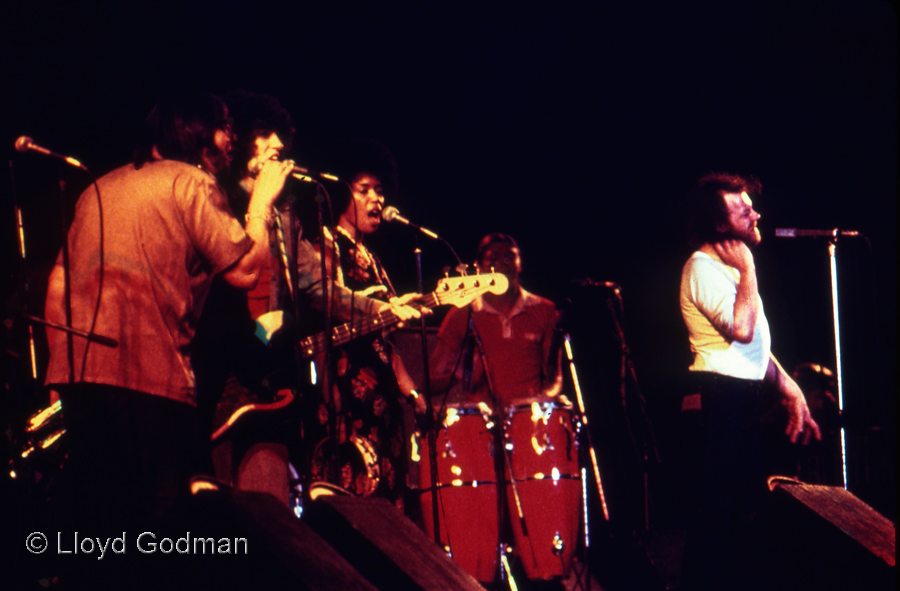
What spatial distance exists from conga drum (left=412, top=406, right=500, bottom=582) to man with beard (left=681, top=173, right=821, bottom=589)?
112 cm

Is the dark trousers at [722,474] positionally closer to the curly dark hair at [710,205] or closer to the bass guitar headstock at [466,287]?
the curly dark hair at [710,205]

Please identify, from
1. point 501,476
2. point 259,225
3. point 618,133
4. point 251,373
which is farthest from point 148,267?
point 618,133

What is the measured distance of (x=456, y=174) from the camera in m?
5.98

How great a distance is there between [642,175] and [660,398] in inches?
72.7

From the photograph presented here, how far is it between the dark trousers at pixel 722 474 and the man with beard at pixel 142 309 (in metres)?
2.28

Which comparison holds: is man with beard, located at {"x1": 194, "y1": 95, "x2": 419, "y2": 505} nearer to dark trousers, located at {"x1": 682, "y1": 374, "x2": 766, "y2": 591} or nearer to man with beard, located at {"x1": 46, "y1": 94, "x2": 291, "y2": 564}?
man with beard, located at {"x1": 46, "y1": 94, "x2": 291, "y2": 564}

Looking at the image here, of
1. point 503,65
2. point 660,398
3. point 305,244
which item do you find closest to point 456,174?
point 503,65

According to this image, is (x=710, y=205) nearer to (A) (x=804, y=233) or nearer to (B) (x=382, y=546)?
(A) (x=804, y=233)

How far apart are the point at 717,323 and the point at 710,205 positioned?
0.72m

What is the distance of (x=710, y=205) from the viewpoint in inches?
171

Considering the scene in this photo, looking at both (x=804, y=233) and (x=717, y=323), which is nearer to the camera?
(x=717, y=323)

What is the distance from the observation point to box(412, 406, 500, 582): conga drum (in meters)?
4.29

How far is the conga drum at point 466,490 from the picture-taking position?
169 inches

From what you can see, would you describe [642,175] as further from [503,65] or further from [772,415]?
[772,415]
